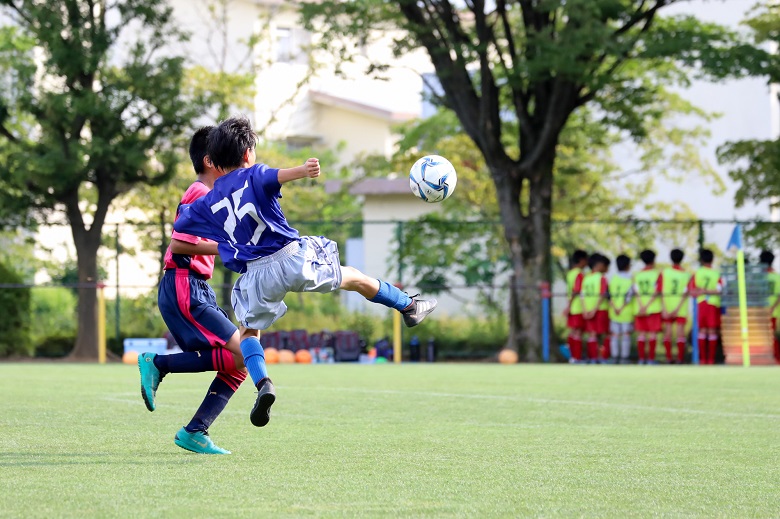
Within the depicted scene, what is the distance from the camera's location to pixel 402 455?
6.59m

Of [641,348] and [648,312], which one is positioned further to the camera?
[641,348]

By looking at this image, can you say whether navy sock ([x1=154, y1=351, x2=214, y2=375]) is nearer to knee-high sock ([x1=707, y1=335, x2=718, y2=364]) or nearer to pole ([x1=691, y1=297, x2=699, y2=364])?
pole ([x1=691, y1=297, x2=699, y2=364])

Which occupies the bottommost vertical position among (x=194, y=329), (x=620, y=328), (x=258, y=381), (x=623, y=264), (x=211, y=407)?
(x=211, y=407)

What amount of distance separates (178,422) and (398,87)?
4851 cm

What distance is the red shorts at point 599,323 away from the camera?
2306 cm

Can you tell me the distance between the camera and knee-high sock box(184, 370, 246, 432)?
6.73 meters

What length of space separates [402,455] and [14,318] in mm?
19488

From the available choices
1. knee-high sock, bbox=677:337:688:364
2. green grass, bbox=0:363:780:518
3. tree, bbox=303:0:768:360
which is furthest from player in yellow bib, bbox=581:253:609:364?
green grass, bbox=0:363:780:518

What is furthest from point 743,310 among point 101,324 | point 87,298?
point 87,298

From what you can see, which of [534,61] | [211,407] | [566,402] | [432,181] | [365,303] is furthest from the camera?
[365,303]

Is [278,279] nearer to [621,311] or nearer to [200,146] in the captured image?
[200,146]

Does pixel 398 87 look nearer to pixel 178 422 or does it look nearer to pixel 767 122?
pixel 767 122

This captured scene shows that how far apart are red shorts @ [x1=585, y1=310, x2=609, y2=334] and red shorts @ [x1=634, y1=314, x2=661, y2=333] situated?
594mm

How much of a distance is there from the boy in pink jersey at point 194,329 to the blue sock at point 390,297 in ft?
2.73
